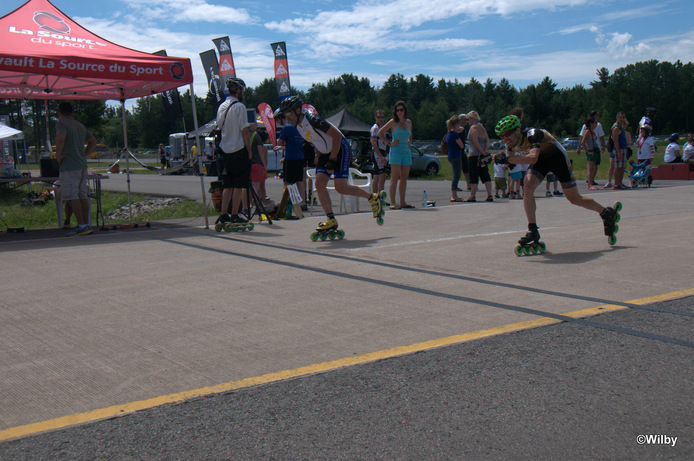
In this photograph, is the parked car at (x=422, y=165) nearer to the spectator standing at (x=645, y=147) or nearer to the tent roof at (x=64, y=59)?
the spectator standing at (x=645, y=147)

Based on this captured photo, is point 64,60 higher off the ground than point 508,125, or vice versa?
point 64,60

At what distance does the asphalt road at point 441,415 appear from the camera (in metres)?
2.62

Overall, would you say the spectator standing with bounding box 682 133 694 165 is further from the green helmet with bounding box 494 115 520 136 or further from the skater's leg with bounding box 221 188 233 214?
the skater's leg with bounding box 221 188 233 214

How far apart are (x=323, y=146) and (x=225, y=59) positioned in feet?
67.2

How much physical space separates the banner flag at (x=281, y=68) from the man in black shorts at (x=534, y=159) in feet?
79.6

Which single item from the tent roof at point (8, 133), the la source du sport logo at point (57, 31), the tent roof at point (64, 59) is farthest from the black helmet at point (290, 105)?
the tent roof at point (8, 133)

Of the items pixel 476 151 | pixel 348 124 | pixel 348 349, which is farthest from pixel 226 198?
pixel 348 124

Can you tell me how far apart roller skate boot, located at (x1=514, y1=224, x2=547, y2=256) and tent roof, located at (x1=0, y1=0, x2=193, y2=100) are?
5.70 metres

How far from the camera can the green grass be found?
1258cm

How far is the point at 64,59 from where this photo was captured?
28.2 feet

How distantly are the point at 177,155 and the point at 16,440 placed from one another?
48.3 m

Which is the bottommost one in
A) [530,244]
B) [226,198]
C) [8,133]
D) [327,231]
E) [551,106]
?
[530,244]

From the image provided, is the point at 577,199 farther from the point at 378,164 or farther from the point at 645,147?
the point at 645,147

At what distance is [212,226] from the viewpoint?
10.5 metres
